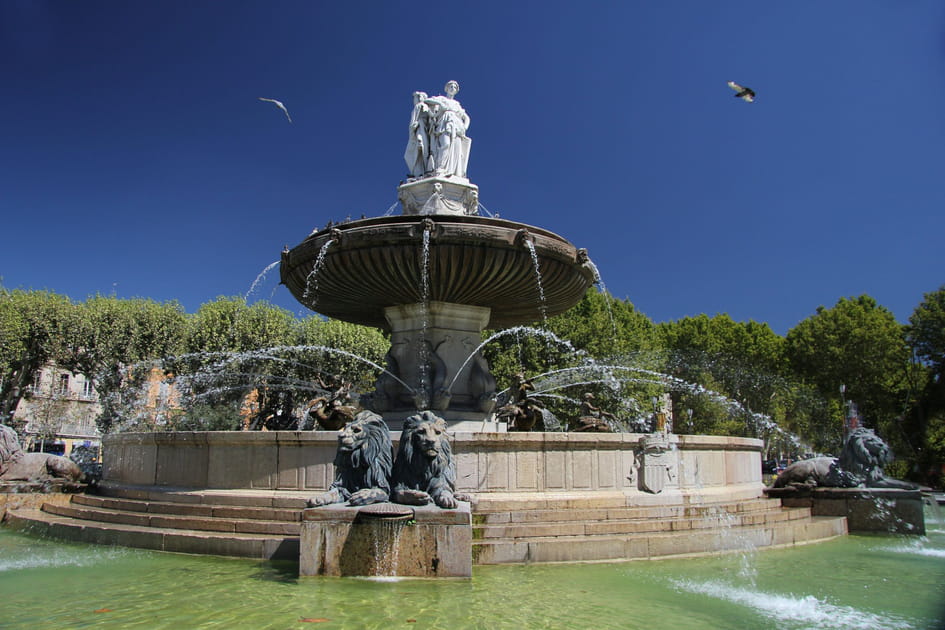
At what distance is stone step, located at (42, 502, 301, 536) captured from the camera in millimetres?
6973

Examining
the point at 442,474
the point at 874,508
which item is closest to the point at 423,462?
the point at 442,474

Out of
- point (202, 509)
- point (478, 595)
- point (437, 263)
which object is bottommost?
point (478, 595)

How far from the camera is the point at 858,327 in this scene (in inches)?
1357

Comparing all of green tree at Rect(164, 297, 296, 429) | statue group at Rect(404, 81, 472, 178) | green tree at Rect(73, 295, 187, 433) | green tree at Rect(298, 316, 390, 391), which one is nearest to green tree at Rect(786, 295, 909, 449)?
green tree at Rect(298, 316, 390, 391)

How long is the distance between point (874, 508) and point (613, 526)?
4870 millimetres

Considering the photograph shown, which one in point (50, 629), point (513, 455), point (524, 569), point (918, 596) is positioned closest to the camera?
point (50, 629)

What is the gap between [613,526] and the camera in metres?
7.14

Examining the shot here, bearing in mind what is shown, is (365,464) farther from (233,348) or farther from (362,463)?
(233,348)

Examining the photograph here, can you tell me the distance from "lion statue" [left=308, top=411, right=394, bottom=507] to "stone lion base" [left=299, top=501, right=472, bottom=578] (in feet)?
1.25

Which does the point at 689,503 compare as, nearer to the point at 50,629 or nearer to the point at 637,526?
the point at 637,526

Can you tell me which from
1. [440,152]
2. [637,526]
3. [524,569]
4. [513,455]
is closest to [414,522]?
[524,569]

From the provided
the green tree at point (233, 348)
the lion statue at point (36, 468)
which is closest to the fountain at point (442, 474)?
the lion statue at point (36, 468)

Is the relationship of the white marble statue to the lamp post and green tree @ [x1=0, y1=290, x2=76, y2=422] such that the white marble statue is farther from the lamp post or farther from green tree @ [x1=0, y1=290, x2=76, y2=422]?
the lamp post

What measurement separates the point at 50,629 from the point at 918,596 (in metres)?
6.33
